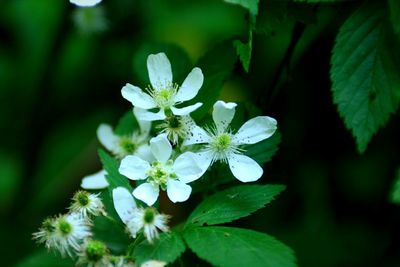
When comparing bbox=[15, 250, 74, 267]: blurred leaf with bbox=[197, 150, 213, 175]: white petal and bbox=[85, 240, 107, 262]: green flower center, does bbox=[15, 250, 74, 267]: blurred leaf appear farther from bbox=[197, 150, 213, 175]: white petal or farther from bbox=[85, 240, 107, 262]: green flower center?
bbox=[197, 150, 213, 175]: white petal

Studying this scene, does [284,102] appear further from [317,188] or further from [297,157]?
[317,188]

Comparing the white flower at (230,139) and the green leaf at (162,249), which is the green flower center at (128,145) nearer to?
the white flower at (230,139)

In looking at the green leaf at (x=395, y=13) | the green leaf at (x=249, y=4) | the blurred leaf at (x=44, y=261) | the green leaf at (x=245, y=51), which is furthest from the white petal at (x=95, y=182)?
the green leaf at (x=395, y=13)

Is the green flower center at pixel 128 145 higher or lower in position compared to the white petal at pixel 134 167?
higher

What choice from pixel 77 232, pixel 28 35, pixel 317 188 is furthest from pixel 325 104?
pixel 28 35

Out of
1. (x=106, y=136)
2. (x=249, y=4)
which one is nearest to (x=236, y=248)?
(x=249, y=4)

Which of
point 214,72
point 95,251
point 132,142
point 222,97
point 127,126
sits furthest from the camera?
point 222,97

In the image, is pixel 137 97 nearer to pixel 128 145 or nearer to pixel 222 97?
pixel 128 145
